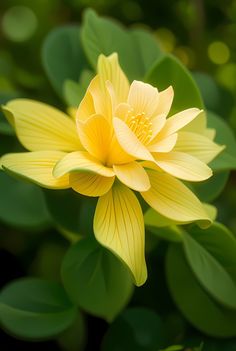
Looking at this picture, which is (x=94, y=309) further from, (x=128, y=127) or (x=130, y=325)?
(x=128, y=127)

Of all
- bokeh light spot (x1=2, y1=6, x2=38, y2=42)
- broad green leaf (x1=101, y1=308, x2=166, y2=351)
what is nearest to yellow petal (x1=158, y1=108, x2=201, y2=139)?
broad green leaf (x1=101, y1=308, x2=166, y2=351)

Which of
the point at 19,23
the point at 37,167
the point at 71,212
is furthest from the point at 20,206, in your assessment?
the point at 19,23

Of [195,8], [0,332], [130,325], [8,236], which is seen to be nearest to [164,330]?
[130,325]

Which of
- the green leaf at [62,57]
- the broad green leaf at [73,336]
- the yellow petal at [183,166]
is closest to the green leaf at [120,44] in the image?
the green leaf at [62,57]

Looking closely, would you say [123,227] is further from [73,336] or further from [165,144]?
[73,336]

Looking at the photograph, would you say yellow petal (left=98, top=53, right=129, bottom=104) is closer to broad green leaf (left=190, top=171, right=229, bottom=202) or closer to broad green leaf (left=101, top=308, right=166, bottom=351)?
broad green leaf (left=190, top=171, right=229, bottom=202)

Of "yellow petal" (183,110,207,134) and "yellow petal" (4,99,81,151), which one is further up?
"yellow petal" (183,110,207,134)
